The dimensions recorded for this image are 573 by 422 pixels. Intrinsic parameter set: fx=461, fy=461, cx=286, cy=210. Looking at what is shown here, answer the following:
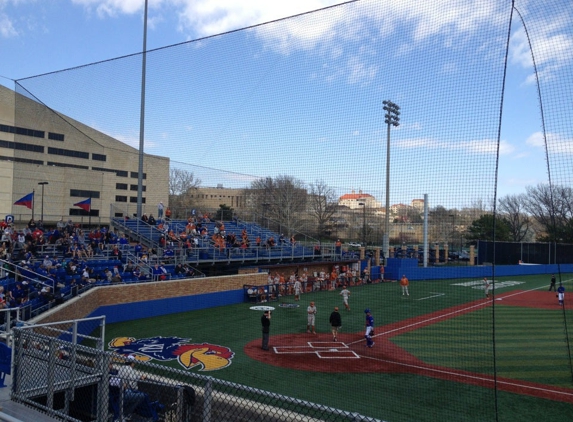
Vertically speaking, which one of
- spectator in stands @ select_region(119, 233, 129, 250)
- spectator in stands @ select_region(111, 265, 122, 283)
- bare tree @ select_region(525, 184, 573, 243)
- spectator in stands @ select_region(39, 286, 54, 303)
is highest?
bare tree @ select_region(525, 184, 573, 243)

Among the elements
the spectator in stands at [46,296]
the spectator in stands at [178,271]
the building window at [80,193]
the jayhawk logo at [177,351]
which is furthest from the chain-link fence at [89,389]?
the building window at [80,193]

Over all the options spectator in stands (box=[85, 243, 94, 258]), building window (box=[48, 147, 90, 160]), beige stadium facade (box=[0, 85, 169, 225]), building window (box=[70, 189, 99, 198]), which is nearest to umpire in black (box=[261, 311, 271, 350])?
beige stadium facade (box=[0, 85, 169, 225])

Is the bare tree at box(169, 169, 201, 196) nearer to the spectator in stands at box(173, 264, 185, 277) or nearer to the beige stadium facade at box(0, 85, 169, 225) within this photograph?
the beige stadium facade at box(0, 85, 169, 225)

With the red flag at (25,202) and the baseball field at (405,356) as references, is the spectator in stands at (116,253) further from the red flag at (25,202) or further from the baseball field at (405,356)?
the baseball field at (405,356)

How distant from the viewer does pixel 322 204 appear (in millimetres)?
13391

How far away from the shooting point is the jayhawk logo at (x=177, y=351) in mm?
11586

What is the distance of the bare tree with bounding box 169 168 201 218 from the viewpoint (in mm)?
17069

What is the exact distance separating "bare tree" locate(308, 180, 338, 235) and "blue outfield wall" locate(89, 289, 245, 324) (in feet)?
19.6

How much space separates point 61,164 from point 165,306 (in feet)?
45.0

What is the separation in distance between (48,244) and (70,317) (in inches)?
240

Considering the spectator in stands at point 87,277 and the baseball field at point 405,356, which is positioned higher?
the spectator in stands at point 87,277

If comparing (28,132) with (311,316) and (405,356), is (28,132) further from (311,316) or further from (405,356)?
(405,356)

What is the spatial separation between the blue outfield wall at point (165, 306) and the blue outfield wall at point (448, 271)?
32.1ft

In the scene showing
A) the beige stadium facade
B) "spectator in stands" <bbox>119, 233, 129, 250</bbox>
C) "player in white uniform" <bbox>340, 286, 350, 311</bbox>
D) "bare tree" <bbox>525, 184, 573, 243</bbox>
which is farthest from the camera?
"spectator in stands" <bbox>119, 233, 129, 250</bbox>
